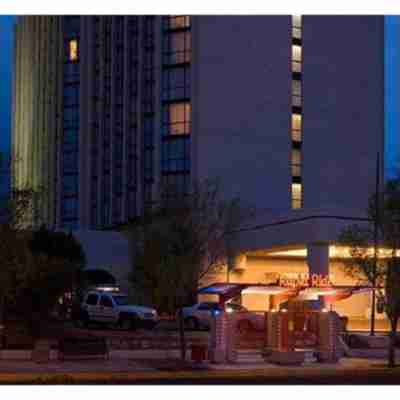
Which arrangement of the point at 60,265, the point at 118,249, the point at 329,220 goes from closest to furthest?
the point at 60,265
the point at 329,220
the point at 118,249

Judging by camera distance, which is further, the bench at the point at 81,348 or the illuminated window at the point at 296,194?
the illuminated window at the point at 296,194

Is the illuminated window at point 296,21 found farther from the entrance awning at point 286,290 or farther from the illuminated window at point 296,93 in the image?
the entrance awning at point 286,290

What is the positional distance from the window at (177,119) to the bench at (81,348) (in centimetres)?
5101

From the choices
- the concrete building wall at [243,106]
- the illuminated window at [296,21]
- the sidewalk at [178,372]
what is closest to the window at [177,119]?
the concrete building wall at [243,106]

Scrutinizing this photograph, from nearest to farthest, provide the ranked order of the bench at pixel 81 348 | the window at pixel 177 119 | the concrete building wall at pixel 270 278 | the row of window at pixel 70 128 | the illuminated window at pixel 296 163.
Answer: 1. the bench at pixel 81 348
2. the concrete building wall at pixel 270 278
3. the window at pixel 177 119
4. the illuminated window at pixel 296 163
5. the row of window at pixel 70 128

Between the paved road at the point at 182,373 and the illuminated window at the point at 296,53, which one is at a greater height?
the illuminated window at the point at 296,53

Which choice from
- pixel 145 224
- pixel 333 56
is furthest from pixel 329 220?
pixel 333 56

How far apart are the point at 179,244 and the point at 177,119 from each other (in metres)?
38.1

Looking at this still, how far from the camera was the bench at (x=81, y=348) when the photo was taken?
31375mm

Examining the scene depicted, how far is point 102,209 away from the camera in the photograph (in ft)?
312

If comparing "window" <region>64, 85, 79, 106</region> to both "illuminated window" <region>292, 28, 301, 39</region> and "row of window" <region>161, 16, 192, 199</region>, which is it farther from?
"illuminated window" <region>292, 28, 301, 39</region>

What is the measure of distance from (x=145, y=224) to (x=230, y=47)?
3429 centimetres
